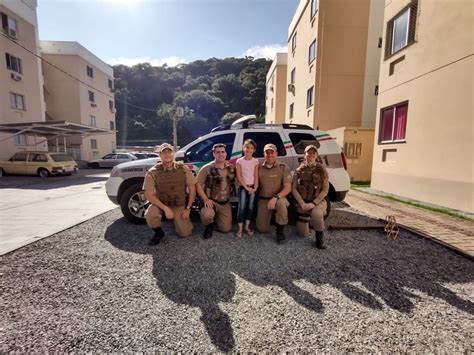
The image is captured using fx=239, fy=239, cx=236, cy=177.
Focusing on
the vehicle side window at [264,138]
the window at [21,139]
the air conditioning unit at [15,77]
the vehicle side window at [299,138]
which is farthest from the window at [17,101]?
the vehicle side window at [299,138]

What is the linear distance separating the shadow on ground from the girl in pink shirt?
56cm

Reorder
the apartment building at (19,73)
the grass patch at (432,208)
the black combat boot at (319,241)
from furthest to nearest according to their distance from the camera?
the apartment building at (19,73) → the grass patch at (432,208) → the black combat boot at (319,241)

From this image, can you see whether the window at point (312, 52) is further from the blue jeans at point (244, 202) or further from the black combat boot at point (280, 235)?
the black combat boot at point (280, 235)

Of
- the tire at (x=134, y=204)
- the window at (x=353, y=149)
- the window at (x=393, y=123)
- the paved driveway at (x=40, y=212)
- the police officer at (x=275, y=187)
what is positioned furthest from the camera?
the window at (x=353, y=149)

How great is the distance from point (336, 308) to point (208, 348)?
4.18 ft

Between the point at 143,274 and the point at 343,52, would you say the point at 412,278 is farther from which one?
the point at 343,52

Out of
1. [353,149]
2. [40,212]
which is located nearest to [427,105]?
[353,149]

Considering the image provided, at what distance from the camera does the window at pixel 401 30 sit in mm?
7434

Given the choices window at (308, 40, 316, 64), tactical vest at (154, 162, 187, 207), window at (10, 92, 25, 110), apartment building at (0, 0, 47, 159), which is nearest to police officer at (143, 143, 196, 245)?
tactical vest at (154, 162, 187, 207)

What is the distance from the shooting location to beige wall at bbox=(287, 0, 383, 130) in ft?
40.4

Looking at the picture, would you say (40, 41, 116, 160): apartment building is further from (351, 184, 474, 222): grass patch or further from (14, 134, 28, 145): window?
(351, 184, 474, 222): grass patch

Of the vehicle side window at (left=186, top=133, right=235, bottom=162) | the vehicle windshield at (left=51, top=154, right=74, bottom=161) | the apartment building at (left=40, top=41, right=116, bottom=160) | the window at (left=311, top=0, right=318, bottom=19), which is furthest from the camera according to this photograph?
the apartment building at (left=40, top=41, right=116, bottom=160)

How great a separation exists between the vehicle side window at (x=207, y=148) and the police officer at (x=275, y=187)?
1.03 meters

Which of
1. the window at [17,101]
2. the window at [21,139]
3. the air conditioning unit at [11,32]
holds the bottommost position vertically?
the window at [21,139]
